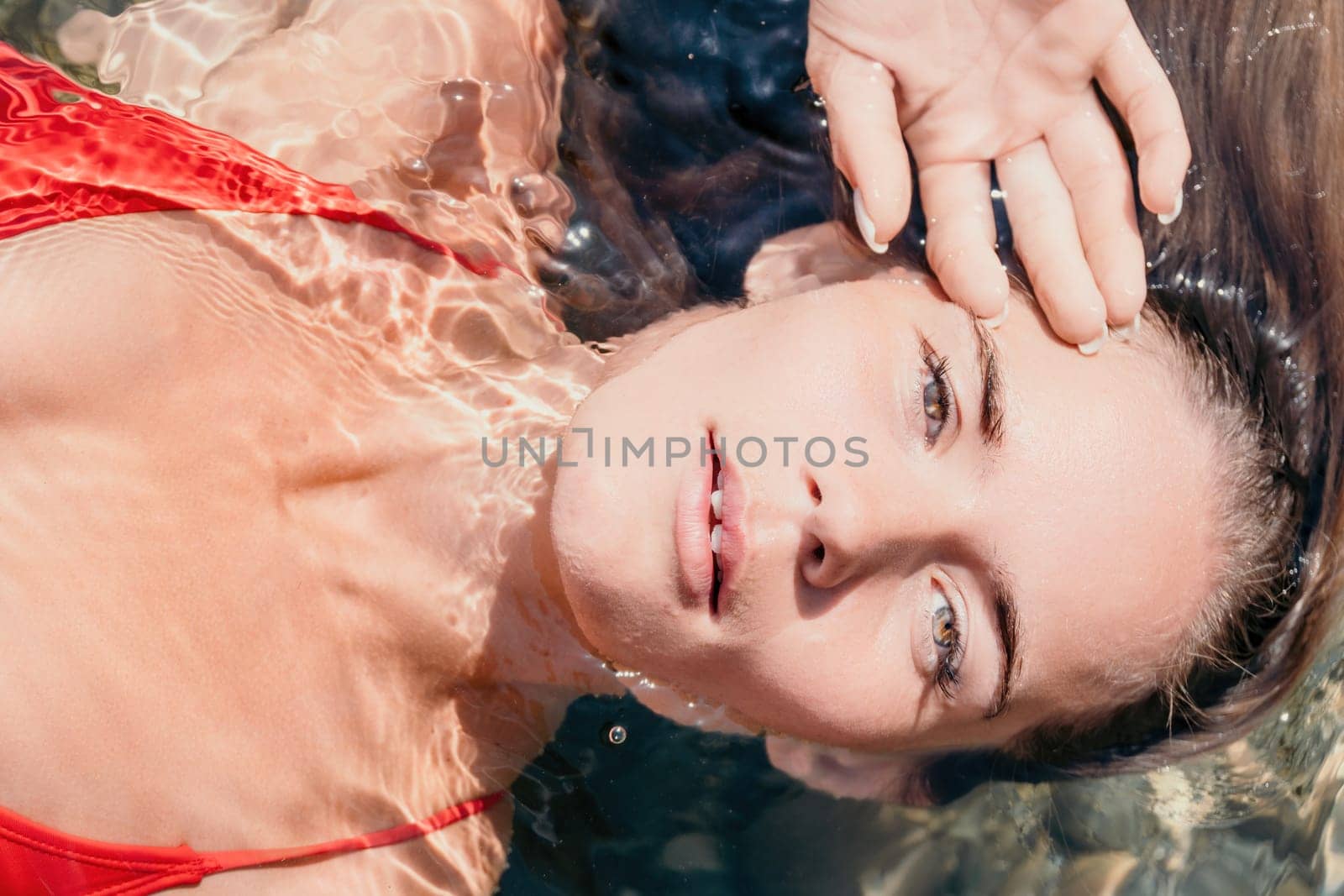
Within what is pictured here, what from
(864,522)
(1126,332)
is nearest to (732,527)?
(864,522)

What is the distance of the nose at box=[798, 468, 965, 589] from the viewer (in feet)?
5.86

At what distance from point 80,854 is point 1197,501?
2.19 meters

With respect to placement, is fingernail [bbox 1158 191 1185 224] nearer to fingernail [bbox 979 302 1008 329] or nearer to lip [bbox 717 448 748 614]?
fingernail [bbox 979 302 1008 329]

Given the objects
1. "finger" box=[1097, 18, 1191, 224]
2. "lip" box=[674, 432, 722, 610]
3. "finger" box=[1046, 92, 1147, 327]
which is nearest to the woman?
"lip" box=[674, 432, 722, 610]

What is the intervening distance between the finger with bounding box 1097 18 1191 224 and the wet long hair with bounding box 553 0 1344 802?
0.18 metres

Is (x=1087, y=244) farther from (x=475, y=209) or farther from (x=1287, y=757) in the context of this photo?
(x=1287, y=757)

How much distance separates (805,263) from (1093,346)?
2.85 feet

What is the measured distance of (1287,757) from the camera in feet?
9.47

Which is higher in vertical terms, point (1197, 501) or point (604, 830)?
point (1197, 501)

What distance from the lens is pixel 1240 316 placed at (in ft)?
7.61

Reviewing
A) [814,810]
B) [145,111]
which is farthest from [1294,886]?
[145,111]

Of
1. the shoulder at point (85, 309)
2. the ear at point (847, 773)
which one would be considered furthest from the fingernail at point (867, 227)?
the shoulder at point (85, 309)

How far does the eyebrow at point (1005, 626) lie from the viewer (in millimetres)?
1904

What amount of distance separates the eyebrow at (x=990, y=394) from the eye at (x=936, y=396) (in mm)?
56
